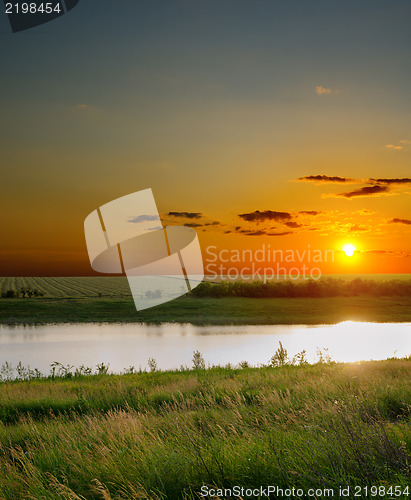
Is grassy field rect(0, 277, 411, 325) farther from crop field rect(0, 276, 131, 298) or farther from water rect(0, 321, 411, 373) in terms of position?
crop field rect(0, 276, 131, 298)

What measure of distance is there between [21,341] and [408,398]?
3877 centimetres

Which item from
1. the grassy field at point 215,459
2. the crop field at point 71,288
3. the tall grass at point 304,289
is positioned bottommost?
the crop field at point 71,288

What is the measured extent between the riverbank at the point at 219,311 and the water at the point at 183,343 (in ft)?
14.2

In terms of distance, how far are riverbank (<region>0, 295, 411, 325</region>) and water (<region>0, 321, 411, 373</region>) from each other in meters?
4.33

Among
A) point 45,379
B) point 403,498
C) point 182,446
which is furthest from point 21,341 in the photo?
point 403,498

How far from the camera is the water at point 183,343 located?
3100 cm

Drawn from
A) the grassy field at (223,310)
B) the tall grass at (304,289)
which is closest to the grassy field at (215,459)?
the grassy field at (223,310)

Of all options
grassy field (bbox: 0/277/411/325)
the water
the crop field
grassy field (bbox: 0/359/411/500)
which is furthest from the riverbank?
grassy field (bbox: 0/359/411/500)

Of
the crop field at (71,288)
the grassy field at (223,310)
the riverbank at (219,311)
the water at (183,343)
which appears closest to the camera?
the water at (183,343)

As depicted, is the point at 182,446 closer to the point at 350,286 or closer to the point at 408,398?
the point at 408,398

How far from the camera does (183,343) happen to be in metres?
39.5

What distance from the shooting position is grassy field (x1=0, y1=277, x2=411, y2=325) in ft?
199

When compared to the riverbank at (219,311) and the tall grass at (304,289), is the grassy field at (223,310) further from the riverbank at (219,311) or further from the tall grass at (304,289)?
the tall grass at (304,289)

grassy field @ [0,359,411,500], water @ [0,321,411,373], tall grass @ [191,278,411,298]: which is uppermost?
grassy field @ [0,359,411,500]
